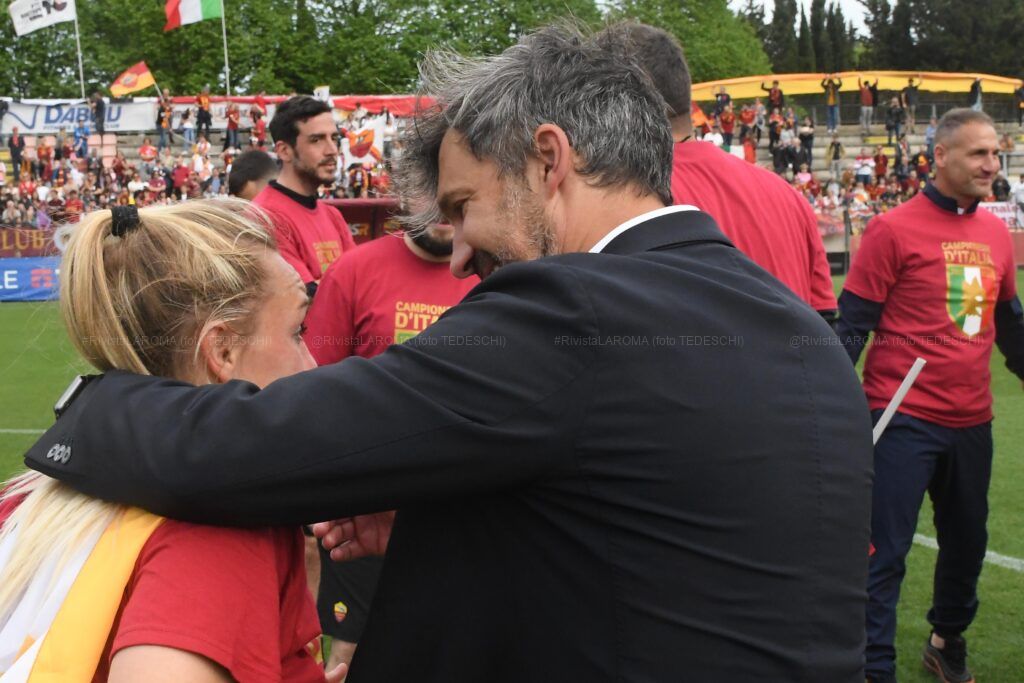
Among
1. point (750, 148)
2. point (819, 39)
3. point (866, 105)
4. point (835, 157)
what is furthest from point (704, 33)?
point (819, 39)

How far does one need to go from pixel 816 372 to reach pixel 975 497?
3.56 meters

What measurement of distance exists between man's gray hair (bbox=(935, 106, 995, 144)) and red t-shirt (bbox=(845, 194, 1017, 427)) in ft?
1.31

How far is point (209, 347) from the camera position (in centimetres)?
185

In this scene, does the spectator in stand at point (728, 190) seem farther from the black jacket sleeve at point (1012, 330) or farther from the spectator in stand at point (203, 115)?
the spectator in stand at point (203, 115)

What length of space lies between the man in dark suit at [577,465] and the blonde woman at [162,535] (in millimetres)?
97

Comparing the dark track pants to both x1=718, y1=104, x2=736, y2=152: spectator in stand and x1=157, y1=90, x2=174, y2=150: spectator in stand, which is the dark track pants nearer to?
x1=718, y1=104, x2=736, y2=152: spectator in stand

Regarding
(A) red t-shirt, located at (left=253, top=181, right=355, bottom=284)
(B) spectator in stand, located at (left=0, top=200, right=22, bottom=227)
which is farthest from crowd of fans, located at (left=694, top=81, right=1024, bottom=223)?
(A) red t-shirt, located at (left=253, top=181, right=355, bottom=284)

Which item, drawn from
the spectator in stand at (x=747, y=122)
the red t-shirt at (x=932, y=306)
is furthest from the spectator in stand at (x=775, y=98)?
the red t-shirt at (x=932, y=306)

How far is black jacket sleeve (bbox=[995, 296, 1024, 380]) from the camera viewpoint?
5000 millimetres

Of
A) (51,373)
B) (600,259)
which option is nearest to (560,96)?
(600,259)

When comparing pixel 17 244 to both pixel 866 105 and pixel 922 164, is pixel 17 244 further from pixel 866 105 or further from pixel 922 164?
pixel 866 105

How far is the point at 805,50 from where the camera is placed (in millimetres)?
85438

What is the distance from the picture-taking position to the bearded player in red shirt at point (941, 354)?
459cm

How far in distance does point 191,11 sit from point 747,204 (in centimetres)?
3715
